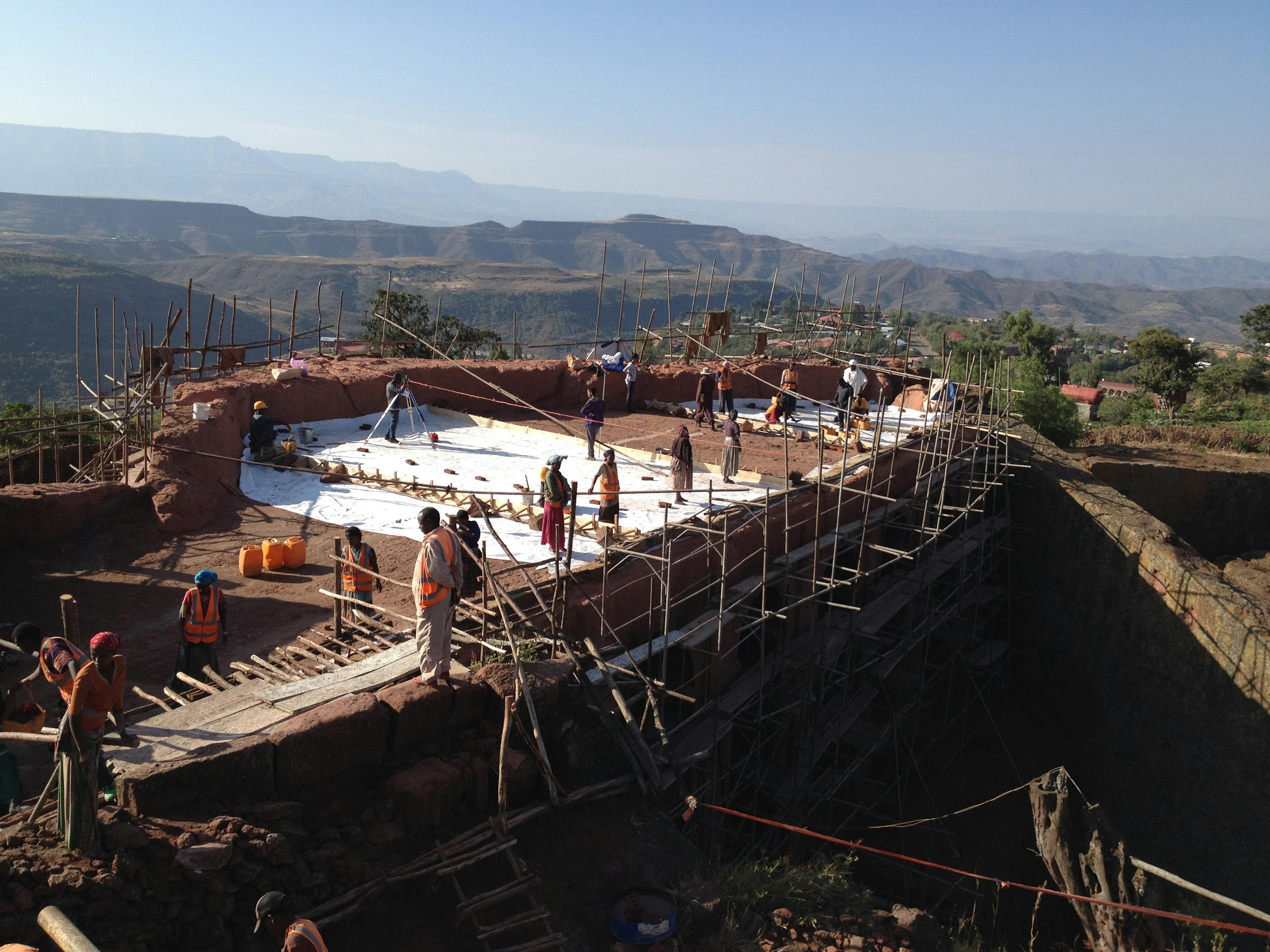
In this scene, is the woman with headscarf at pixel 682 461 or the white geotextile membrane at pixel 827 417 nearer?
the woman with headscarf at pixel 682 461

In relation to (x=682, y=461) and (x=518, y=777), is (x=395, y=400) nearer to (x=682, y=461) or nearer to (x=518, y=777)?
(x=682, y=461)

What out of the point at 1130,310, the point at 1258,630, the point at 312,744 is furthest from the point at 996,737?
the point at 1130,310

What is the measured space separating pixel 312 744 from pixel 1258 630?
1098 centimetres

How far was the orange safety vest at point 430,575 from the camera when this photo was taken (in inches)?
229

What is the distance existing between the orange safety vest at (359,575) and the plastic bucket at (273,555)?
202 cm

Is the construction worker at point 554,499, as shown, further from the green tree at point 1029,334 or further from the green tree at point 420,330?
the green tree at point 1029,334

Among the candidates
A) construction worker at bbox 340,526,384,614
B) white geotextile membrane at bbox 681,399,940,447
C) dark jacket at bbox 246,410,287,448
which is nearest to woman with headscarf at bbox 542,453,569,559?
construction worker at bbox 340,526,384,614

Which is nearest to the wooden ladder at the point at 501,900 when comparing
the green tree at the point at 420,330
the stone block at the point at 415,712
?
the stone block at the point at 415,712

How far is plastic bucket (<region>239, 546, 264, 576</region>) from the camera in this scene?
30.4 ft

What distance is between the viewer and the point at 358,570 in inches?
295

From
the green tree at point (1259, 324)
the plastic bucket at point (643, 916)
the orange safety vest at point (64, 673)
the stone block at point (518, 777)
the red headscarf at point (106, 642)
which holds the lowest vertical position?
the plastic bucket at point (643, 916)

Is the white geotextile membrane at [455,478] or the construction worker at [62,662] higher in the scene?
the construction worker at [62,662]

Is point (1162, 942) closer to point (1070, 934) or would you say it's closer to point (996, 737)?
point (1070, 934)

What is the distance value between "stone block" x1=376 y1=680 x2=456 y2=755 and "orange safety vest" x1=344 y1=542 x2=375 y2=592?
6.04 feet
